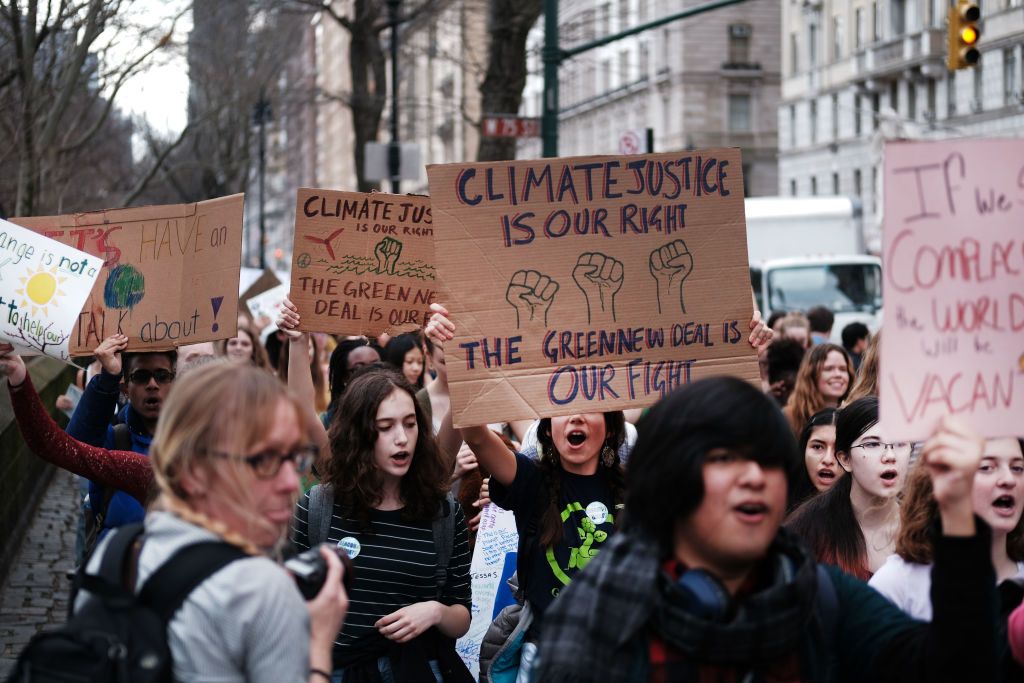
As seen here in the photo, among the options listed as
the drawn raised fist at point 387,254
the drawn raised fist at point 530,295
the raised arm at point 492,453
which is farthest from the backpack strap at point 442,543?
the drawn raised fist at point 387,254

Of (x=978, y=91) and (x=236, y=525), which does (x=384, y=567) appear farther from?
(x=978, y=91)

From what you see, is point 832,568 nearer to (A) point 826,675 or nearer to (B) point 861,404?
(A) point 826,675

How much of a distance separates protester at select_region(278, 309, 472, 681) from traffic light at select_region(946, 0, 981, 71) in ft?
42.5

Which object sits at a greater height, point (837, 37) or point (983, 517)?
point (837, 37)

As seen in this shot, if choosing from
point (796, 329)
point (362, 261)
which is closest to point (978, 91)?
point (796, 329)

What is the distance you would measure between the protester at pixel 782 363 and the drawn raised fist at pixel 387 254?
409 centimetres

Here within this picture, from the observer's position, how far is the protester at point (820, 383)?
859 cm

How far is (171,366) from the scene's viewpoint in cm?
639

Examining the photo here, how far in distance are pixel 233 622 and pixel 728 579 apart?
0.92 m

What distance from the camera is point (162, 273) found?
660 cm

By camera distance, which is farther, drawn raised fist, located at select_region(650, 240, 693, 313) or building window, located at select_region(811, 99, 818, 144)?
building window, located at select_region(811, 99, 818, 144)

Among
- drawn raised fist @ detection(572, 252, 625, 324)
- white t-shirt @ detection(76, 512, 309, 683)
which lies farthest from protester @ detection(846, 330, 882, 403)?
white t-shirt @ detection(76, 512, 309, 683)

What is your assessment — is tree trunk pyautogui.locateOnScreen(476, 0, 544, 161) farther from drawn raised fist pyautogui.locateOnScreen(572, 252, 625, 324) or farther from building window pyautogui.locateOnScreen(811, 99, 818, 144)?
building window pyautogui.locateOnScreen(811, 99, 818, 144)

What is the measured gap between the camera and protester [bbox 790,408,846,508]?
20.0 ft
